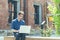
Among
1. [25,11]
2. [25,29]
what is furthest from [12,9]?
[25,29]

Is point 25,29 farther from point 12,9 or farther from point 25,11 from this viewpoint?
point 25,11

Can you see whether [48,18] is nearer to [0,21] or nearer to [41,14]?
[41,14]

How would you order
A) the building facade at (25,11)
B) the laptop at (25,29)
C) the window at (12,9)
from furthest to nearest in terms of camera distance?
1. the window at (12,9)
2. the building facade at (25,11)
3. the laptop at (25,29)

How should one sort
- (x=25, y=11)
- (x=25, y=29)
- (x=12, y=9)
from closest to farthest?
1. (x=25, y=29)
2. (x=12, y=9)
3. (x=25, y=11)

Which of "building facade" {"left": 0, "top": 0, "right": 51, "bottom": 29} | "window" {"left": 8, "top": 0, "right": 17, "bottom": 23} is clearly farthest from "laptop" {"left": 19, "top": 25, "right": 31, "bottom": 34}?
"window" {"left": 8, "top": 0, "right": 17, "bottom": 23}

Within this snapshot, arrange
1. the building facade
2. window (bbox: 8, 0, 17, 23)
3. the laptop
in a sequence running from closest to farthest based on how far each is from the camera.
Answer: the laptop, the building facade, window (bbox: 8, 0, 17, 23)

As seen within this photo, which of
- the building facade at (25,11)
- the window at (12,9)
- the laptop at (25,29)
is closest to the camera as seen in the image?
the laptop at (25,29)

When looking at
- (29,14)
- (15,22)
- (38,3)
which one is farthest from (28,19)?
(15,22)

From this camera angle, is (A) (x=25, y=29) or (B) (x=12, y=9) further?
(B) (x=12, y=9)

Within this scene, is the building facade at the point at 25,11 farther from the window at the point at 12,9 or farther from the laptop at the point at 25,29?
the laptop at the point at 25,29

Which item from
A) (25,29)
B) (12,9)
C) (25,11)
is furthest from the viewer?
(25,11)

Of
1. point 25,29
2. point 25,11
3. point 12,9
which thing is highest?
point 12,9

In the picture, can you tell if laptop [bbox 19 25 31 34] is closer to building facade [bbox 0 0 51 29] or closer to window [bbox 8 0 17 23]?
building facade [bbox 0 0 51 29]

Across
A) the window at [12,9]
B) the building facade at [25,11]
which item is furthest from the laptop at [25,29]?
the window at [12,9]
